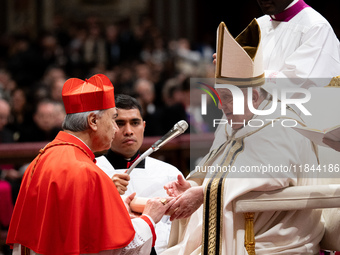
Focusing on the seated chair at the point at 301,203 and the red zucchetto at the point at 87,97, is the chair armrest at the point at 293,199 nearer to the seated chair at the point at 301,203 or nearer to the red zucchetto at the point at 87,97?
the seated chair at the point at 301,203

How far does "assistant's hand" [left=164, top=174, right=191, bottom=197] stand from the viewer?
11.9ft

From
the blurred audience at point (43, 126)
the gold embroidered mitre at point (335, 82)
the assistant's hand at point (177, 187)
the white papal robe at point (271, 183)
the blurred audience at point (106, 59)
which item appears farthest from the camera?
the blurred audience at point (106, 59)

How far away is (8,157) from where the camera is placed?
244 inches

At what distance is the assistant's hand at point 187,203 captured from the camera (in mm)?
3496

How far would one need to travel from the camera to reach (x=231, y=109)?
11.7 feet

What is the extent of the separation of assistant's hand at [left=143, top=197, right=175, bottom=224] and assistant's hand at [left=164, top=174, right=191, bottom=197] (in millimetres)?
175

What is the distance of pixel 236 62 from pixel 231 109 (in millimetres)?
259

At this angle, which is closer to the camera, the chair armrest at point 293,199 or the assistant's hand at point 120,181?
the chair armrest at point 293,199

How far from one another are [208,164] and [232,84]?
0.54 m

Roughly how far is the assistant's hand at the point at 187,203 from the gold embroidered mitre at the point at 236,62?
0.61 metres

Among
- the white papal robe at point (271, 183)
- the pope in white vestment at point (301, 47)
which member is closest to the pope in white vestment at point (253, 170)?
the white papal robe at point (271, 183)

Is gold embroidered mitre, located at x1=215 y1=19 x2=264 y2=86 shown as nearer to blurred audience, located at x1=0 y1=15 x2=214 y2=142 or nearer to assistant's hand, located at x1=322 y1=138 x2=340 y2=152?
assistant's hand, located at x1=322 y1=138 x2=340 y2=152

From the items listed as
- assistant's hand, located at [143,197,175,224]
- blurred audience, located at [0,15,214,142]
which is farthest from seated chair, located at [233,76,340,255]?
blurred audience, located at [0,15,214,142]

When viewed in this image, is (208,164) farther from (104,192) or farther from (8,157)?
(8,157)
